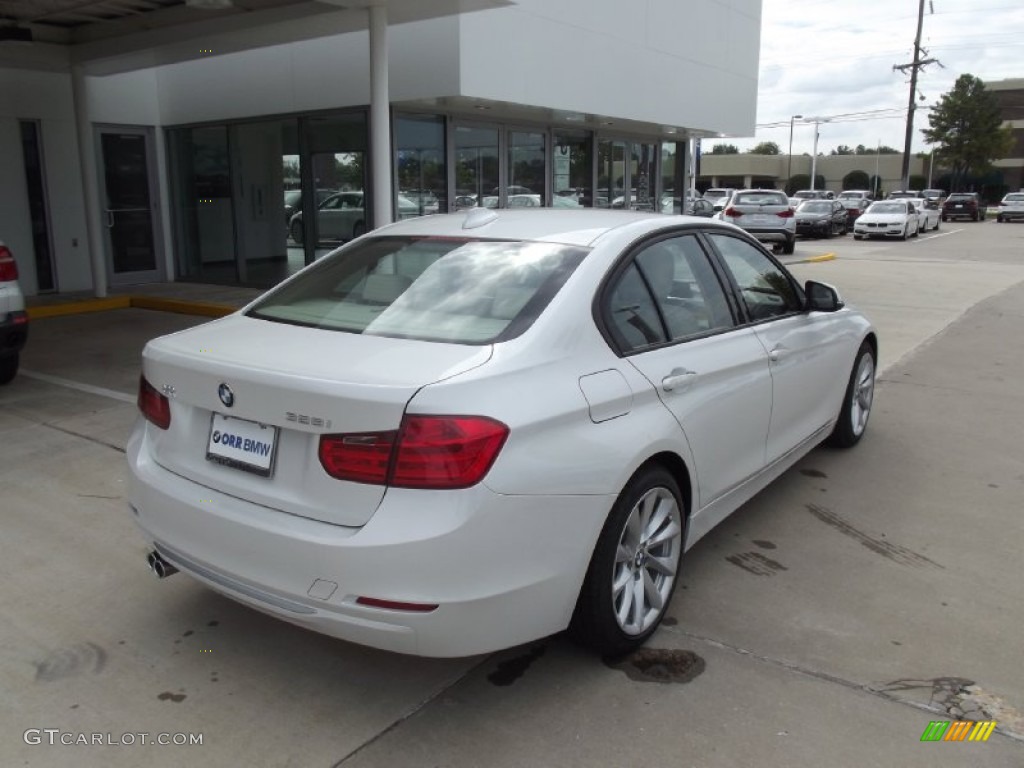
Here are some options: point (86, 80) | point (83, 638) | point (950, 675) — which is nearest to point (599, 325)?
point (950, 675)

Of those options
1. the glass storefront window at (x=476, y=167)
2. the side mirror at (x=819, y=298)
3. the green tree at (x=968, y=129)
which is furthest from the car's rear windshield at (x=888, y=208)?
the green tree at (x=968, y=129)

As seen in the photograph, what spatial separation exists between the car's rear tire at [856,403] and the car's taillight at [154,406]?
4.12 metres

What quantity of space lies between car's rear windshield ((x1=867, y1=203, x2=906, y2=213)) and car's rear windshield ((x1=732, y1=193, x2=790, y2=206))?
1131 centimetres

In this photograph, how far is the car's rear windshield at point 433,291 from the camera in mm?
3053

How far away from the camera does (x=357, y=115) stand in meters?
11.8

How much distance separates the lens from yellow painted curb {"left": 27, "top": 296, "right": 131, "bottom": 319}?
437 inches

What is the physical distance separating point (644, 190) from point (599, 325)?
55.2 ft

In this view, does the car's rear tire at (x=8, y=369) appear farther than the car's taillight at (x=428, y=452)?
Yes

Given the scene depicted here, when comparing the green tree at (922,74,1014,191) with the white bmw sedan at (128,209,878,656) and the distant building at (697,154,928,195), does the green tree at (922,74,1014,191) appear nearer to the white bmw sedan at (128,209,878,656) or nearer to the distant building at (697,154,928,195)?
the distant building at (697,154,928,195)

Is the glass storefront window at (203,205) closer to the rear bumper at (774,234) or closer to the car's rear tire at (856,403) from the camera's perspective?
the car's rear tire at (856,403)

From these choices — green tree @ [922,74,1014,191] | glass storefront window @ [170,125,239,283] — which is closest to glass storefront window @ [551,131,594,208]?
glass storefront window @ [170,125,239,283]

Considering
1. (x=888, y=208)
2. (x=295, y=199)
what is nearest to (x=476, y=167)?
(x=295, y=199)

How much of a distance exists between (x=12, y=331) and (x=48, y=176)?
22.4 ft

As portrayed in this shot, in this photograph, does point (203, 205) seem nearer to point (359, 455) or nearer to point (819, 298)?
point (819, 298)
